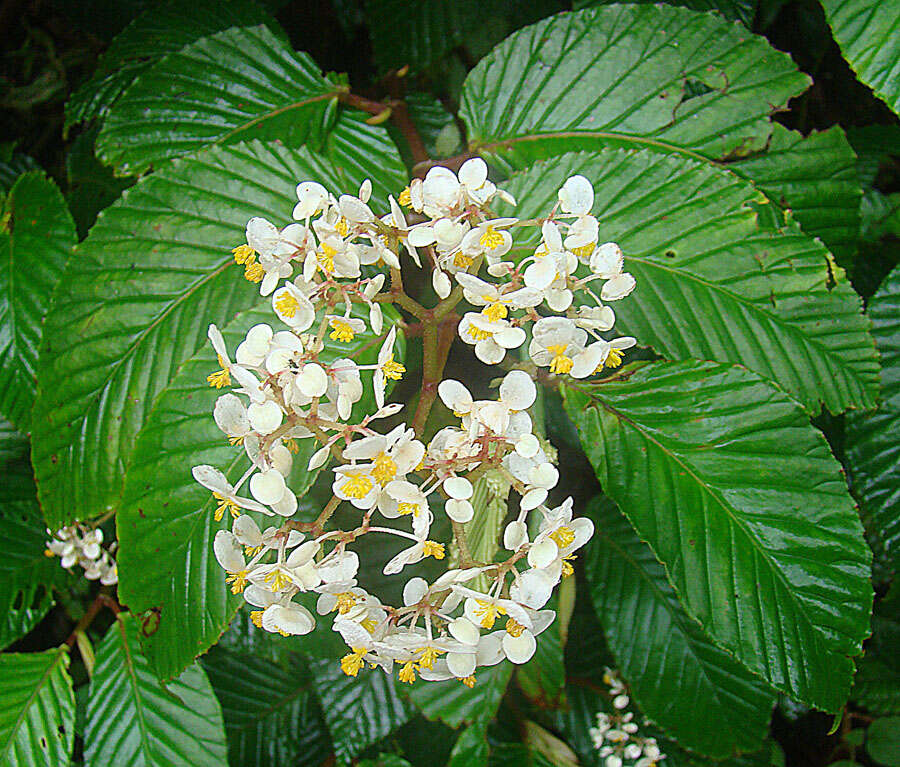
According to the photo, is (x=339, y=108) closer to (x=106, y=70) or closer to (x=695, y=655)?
(x=106, y=70)

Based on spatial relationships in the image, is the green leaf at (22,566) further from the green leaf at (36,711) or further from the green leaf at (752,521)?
the green leaf at (752,521)

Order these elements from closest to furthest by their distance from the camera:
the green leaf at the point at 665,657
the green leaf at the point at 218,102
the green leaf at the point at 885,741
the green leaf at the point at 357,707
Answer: the green leaf at the point at 218,102 < the green leaf at the point at 665,657 < the green leaf at the point at 357,707 < the green leaf at the point at 885,741

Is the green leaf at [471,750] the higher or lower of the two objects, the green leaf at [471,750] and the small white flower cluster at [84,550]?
the lower

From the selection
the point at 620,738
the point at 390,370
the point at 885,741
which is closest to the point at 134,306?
the point at 390,370

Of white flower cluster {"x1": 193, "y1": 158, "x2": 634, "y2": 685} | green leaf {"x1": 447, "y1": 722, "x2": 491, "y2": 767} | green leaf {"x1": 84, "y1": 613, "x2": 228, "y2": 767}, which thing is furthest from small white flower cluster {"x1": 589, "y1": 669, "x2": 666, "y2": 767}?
white flower cluster {"x1": 193, "y1": 158, "x2": 634, "y2": 685}

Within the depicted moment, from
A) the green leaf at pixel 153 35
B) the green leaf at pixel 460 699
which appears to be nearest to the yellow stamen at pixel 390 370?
the green leaf at pixel 460 699

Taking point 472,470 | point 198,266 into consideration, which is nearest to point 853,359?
point 472,470
